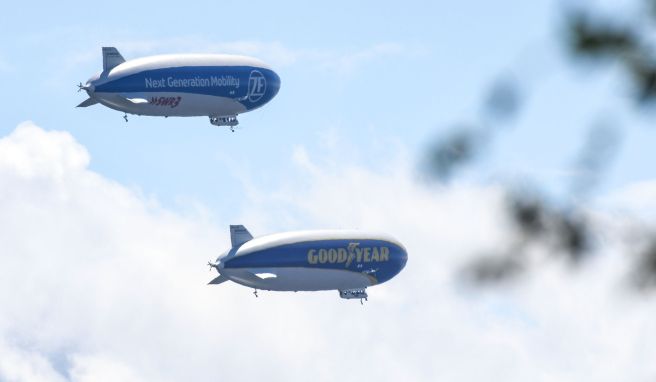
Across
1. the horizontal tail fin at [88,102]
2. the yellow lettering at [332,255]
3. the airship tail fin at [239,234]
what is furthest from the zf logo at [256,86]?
the yellow lettering at [332,255]

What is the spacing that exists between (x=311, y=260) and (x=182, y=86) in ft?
106

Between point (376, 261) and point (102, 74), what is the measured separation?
4998cm

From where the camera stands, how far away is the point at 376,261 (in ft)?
630

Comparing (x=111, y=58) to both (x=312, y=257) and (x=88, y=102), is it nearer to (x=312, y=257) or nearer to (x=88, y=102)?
(x=88, y=102)

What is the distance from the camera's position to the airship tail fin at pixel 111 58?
168375 millimetres

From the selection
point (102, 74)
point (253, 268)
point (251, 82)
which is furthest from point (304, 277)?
point (102, 74)

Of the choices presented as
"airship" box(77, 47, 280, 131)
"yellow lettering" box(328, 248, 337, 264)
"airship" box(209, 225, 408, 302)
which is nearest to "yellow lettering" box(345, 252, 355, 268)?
"airship" box(209, 225, 408, 302)

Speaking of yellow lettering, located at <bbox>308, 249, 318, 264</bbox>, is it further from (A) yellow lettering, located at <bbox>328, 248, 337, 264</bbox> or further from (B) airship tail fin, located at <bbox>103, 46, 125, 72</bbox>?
(B) airship tail fin, located at <bbox>103, 46, 125, 72</bbox>

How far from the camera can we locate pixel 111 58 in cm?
16950

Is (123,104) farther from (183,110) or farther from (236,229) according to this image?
(236,229)

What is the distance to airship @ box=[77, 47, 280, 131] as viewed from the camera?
16350cm

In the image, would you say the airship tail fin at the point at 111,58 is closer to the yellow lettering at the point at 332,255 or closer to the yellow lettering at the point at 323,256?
the yellow lettering at the point at 323,256

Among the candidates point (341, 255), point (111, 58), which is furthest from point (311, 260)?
point (111, 58)

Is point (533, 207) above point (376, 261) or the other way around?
the other way around
